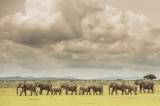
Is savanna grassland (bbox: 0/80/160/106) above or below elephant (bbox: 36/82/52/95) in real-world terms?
below

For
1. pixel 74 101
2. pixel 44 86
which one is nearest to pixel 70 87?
pixel 44 86

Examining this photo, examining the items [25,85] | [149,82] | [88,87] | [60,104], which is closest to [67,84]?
[88,87]

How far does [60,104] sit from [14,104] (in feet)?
5.11

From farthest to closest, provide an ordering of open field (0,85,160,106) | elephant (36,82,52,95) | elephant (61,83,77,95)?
elephant (61,83,77,95) < elephant (36,82,52,95) < open field (0,85,160,106)

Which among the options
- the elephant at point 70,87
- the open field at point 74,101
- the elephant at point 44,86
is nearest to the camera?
the open field at point 74,101

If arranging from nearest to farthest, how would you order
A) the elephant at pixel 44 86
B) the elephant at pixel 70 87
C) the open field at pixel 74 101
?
the open field at pixel 74 101 < the elephant at pixel 44 86 < the elephant at pixel 70 87

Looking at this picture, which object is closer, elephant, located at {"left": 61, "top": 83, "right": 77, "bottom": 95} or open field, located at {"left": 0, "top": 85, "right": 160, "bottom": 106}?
open field, located at {"left": 0, "top": 85, "right": 160, "bottom": 106}

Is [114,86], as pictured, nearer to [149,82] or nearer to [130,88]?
[130,88]

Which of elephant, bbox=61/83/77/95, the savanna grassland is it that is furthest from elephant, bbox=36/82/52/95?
the savanna grassland

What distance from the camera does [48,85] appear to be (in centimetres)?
2494

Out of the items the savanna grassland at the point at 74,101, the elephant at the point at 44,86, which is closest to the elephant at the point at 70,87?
the elephant at the point at 44,86

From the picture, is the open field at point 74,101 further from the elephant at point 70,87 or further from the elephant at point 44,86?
the elephant at point 70,87

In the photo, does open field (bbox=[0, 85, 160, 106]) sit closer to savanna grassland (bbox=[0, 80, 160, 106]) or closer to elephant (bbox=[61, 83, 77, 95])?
savanna grassland (bbox=[0, 80, 160, 106])

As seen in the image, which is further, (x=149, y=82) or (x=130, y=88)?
(x=149, y=82)
